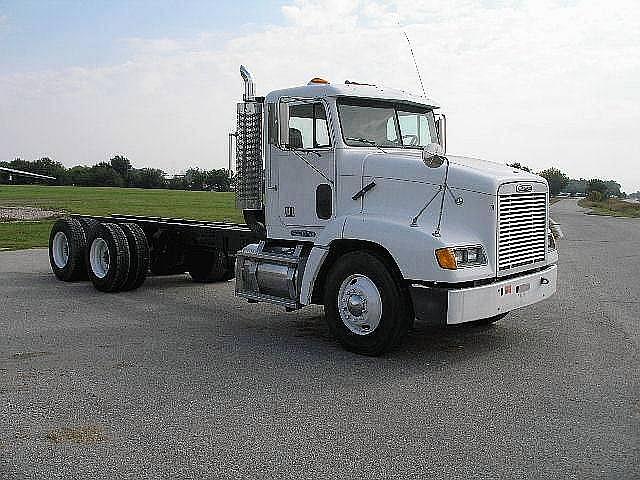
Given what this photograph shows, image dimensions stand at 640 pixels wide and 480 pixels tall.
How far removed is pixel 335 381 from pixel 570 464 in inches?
102

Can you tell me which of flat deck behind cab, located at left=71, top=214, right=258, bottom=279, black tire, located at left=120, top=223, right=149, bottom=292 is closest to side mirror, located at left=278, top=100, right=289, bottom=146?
flat deck behind cab, located at left=71, top=214, right=258, bottom=279

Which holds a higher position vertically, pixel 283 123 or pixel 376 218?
pixel 283 123

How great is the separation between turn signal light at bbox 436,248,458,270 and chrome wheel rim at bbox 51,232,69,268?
8.86 meters

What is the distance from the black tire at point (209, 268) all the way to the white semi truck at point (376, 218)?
316 centimetres

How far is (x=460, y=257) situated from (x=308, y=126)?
2.58 metres

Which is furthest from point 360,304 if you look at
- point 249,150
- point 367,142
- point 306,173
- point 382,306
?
point 249,150

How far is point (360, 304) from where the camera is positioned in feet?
26.6

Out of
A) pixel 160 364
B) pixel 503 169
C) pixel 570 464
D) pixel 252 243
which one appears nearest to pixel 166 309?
pixel 252 243

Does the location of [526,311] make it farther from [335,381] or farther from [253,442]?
[253,442]

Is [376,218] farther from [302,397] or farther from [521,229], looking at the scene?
[302,397]

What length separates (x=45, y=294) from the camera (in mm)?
12352

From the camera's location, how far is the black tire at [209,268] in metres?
13.8

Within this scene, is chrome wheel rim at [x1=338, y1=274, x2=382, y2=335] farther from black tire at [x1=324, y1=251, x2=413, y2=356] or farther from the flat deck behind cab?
the flat deck behind cab

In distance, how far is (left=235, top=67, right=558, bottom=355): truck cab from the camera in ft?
25.4
